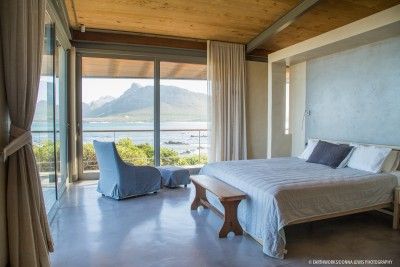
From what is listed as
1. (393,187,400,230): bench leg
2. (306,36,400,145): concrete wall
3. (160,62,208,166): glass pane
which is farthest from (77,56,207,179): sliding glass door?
(393,187,400,230): bench leg

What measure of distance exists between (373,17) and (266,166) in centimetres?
230

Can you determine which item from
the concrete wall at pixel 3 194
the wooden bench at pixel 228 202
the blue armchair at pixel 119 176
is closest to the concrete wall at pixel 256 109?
the blue armchair at pixel 119 176

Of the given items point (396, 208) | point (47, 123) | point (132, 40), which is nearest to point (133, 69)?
point (132, 40)

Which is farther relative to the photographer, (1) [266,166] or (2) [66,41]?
(2) [66,41]

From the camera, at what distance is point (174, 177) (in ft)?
15.7

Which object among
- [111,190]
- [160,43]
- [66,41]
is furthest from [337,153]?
[66,41]

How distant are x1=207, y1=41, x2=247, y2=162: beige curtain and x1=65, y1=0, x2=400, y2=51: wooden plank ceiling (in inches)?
15.8

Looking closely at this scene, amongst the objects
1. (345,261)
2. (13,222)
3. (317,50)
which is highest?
(317,50)

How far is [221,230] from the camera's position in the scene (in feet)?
9.46

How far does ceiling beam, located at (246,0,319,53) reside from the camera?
3875 mm

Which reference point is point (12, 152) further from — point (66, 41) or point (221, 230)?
point (66, 41)

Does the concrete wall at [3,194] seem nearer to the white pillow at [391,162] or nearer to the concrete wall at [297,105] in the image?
the white pillow at [391,162]

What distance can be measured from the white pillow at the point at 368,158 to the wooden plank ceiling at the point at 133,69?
3.35 meters

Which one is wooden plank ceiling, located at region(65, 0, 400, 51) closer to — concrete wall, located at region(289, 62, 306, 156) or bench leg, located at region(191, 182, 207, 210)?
concrete wall, located at region(289, 62, 306, 156)
